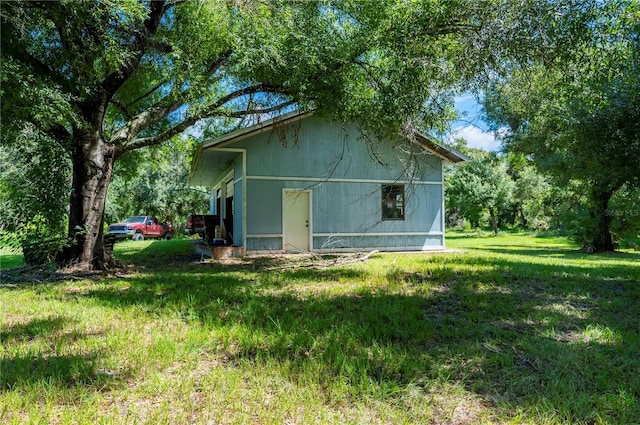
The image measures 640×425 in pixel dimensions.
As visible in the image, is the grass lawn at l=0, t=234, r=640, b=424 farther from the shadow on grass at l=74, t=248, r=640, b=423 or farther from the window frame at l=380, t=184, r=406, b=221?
the window frame at l=380, t=184, r=406, b=221

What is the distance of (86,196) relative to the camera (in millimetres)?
8766

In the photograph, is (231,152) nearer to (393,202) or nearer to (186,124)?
(186,124)

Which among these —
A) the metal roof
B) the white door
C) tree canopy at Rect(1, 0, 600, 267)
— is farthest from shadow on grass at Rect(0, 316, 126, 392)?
the white door

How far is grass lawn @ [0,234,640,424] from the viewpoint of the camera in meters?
2.55

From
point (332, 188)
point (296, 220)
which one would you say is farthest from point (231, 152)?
point (332, 188)

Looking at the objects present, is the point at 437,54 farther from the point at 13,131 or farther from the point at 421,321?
the point at 13,131

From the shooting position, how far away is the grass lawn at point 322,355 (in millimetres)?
2555

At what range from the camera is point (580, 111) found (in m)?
9.70

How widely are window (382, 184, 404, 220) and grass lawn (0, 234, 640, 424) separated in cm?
801

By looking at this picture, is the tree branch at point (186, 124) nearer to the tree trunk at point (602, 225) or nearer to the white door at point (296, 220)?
the white door at point (296, 220)

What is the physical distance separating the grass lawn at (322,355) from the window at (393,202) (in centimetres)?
801

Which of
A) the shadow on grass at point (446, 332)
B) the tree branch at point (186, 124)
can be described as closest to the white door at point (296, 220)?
the tree branch at point (186, 124)

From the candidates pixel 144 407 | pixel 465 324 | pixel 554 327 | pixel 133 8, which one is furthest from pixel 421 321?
pixel 133 8

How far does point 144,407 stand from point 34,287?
583cm
